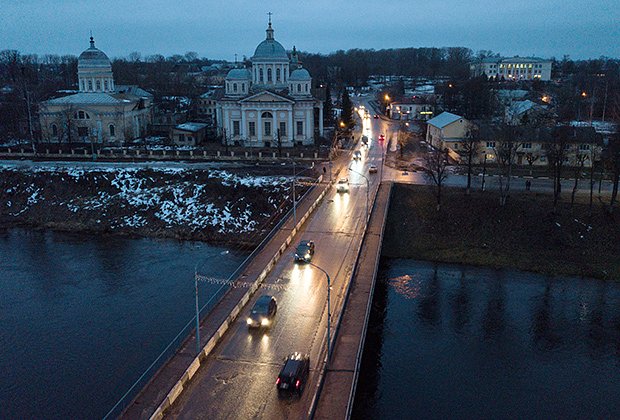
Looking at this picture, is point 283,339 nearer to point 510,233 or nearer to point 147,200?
point 510,233

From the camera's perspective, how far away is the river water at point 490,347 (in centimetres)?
2231

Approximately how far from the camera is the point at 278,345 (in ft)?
73.3

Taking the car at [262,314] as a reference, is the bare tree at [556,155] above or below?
above

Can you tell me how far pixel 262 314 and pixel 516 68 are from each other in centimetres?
14437

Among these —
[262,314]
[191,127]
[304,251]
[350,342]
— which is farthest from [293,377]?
[191,127]

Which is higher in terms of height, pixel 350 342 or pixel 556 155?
pixel 556 155

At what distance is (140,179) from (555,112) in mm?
62767

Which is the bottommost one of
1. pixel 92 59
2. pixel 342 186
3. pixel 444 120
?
pixel 342 186

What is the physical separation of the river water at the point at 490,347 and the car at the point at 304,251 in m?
4.70

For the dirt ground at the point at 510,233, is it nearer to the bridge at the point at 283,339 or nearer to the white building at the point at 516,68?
the bridge at the point at 283,339

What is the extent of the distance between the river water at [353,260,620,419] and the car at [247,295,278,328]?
478 cm

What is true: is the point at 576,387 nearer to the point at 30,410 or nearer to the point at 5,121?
the point at 30,410

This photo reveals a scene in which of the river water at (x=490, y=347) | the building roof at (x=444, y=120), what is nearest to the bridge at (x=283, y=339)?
the river water at (x=490, y=347)

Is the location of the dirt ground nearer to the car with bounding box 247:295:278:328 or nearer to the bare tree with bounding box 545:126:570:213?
the bare tree with bounding box 545:126:570:213
